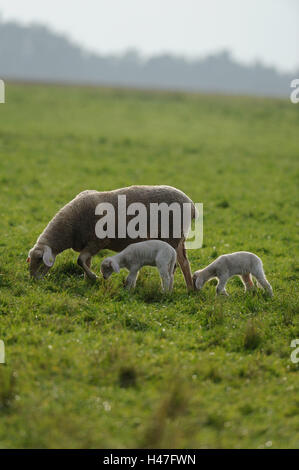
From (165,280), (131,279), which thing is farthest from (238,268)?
(131,279)

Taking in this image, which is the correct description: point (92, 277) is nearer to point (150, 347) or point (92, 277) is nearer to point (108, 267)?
point (108, 267)

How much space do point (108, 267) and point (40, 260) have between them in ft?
3.53

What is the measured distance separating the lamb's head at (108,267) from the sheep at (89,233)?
250 millimetres

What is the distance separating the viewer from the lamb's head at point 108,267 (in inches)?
284

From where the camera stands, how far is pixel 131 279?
7.46 meters

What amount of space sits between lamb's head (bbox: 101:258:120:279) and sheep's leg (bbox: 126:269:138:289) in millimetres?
271

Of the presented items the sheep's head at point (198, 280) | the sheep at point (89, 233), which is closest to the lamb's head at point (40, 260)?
the sheep at point (89, 233)

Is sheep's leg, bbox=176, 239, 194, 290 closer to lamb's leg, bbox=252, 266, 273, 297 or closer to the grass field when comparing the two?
the grass field

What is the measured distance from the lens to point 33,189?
571 inches

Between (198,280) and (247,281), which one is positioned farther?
(247,281)

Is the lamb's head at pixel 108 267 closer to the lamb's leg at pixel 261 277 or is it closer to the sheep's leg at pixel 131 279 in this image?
the sheep's leg at pixel 131 279

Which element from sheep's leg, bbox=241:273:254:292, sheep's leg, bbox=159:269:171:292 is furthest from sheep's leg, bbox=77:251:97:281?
sheep's leg, bbox=241:273:254:292

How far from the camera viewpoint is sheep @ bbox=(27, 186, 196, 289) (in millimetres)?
7680
